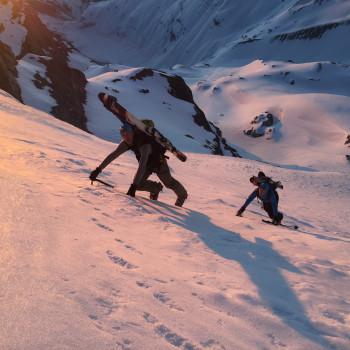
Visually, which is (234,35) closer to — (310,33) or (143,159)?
(310,33)

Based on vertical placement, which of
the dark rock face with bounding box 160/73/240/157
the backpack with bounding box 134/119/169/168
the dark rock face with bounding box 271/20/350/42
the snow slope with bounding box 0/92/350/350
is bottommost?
the snow slope with bounding box 0/92/350/350

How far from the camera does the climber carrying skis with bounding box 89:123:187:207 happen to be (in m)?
5.34

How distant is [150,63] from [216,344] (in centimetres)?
18898

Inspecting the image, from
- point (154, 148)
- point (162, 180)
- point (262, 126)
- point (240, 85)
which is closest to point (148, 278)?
point (154, 148)

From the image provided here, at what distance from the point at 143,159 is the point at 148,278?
3157 millimetres

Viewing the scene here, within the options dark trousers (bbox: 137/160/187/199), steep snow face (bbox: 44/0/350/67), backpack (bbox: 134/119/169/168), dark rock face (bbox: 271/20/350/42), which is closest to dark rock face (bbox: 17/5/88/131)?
dark trousers (bbox: 137/160/187/199)

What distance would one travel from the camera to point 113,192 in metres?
5.34

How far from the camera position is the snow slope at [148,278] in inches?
67.1

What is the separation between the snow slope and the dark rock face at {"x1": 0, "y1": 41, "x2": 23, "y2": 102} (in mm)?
18783

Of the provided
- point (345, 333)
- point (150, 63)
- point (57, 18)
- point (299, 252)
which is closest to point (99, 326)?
point (345, 333)

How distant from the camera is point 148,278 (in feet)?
8.01

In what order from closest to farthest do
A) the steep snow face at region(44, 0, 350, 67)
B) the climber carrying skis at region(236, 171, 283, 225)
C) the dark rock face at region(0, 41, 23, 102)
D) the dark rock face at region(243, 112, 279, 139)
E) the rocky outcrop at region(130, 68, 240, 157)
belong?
the climber carrying skis at region(236, 171, 283, 225) → the dark rock face at region(0, 41, 23, 102) → the rocky outcrop at region(130, 68, 240, 157) → the dark rock face at region(243, 112, 279, 139) → the steep snow face at region(44, 0, 350, 67)

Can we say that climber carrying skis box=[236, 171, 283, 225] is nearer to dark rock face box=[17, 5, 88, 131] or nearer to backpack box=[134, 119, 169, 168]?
backpack box=[134, 119, 169, 168]

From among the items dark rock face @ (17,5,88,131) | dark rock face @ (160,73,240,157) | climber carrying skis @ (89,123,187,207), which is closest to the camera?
climber carrying skis @ (89,123,187,207)
